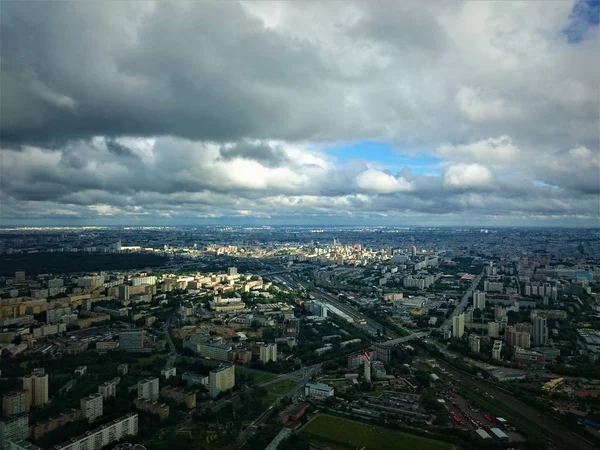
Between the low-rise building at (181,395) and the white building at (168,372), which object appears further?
the white building at (168,372)

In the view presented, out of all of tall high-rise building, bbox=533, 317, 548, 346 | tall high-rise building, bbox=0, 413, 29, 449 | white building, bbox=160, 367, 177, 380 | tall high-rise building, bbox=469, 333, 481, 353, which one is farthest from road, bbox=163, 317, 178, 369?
tall high-rise building, bbox=533, 317, 548, 346

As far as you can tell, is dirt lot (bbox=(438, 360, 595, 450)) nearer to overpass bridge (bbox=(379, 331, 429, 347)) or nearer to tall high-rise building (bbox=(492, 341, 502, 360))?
tall high-rise building (bbox=(492, 341, 502, 360))

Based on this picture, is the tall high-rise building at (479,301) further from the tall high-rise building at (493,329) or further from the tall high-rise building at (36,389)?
the tall high-rise building at (36,389)

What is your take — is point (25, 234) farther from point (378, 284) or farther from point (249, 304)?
point (378, 284)

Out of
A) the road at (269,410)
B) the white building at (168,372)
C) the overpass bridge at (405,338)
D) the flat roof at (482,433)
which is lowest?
the overpass bridge at (405,338)

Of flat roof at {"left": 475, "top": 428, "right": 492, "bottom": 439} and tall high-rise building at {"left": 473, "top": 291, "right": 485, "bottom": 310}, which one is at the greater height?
tall high-rise building at {"left": 473, "top": 291, "right": 485, "bottom": 310}

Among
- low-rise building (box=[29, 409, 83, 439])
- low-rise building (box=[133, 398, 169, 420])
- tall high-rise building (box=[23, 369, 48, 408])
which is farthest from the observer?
tall high-rise building (box=[23, 369, 48, 408])

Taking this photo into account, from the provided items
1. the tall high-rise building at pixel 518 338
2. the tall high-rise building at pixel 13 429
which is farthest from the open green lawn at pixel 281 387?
the tall high-rise building at pixel 518 338

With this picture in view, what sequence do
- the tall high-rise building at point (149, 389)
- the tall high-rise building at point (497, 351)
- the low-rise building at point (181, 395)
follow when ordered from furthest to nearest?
the tall high-rise building at point (497, 351)
the low-rise building at point (181, 395)
the tall high-rise building at point (149, 389)
